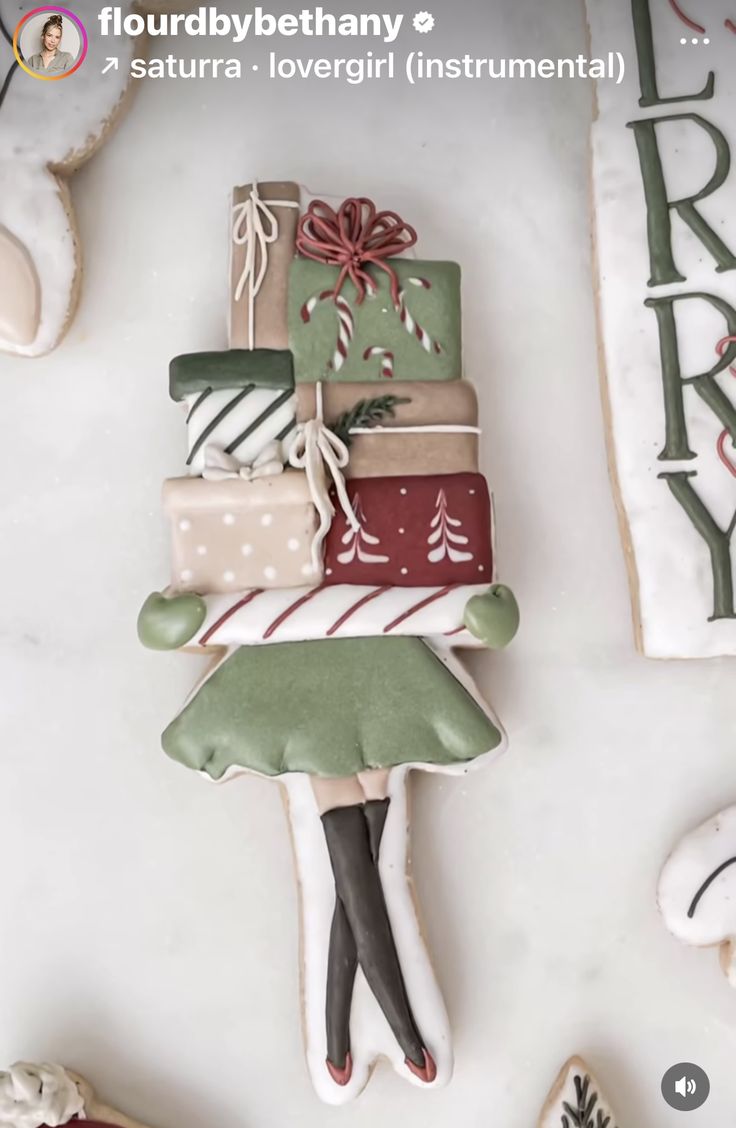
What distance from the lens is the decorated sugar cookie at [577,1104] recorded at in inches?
48.1

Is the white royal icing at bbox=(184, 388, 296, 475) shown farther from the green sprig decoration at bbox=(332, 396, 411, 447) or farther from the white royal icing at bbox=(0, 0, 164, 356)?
the white royal icing at bbox=(0, 0, 164, 356)

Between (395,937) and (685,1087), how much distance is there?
0.40 meters

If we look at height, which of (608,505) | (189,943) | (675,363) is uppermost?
(675,363)

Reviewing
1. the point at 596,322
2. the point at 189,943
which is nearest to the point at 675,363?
the point at 596,322

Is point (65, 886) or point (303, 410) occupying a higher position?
point (303, 410)

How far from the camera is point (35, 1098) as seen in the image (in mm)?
1159

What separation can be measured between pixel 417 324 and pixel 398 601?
11.9 inches

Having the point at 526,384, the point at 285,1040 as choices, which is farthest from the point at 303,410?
the point at 285,1040

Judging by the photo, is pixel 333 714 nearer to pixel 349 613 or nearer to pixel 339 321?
pixel 349 613

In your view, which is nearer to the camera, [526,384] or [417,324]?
[417,324]

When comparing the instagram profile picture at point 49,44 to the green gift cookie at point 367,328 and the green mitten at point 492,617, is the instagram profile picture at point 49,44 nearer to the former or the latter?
the green gift cookie at point 367,328

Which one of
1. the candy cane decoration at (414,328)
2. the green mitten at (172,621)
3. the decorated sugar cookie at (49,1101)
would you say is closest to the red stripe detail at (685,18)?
the candy cane decoration at (414,328)

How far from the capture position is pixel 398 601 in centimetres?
116

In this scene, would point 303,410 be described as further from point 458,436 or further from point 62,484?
point 62,484
